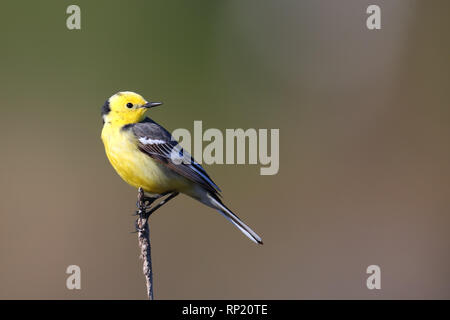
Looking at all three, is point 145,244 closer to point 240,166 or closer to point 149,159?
point 149,159

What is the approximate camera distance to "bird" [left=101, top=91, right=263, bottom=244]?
12.6 feet

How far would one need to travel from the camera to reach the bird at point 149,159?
12.6 ft

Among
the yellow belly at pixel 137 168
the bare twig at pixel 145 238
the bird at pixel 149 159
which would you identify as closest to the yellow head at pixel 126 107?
the bird at pixel 149 159

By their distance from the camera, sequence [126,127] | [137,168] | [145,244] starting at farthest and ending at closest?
[126,127] < [137,168] < [145,244]

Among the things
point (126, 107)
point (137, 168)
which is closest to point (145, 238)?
point (137, 168)

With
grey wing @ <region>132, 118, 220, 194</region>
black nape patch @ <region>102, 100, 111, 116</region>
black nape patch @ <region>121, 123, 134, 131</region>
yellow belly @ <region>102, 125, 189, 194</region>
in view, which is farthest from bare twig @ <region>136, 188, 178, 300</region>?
black nape patch @ <region>102, 100, 111, 116</region>

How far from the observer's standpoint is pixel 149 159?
391cm

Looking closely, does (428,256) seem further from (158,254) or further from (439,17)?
(439,17)

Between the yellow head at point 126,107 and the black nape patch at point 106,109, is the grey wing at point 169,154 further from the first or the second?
the black nape patch at point 106,109

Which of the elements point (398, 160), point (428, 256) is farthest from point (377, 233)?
point (398, 160)

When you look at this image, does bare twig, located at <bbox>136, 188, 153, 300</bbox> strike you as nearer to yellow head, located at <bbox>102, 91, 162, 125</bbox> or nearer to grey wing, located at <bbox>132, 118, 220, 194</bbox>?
grey wing, located at <bbox>132, 118, 220, 194</bbox>

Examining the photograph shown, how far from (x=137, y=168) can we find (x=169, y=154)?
291mm

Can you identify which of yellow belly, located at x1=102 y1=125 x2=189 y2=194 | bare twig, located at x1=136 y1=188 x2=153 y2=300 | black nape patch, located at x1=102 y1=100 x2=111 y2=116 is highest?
black nape patch, located at x1=102 y1=100 x2=111 y2=116

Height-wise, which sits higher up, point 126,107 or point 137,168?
point 126,107
